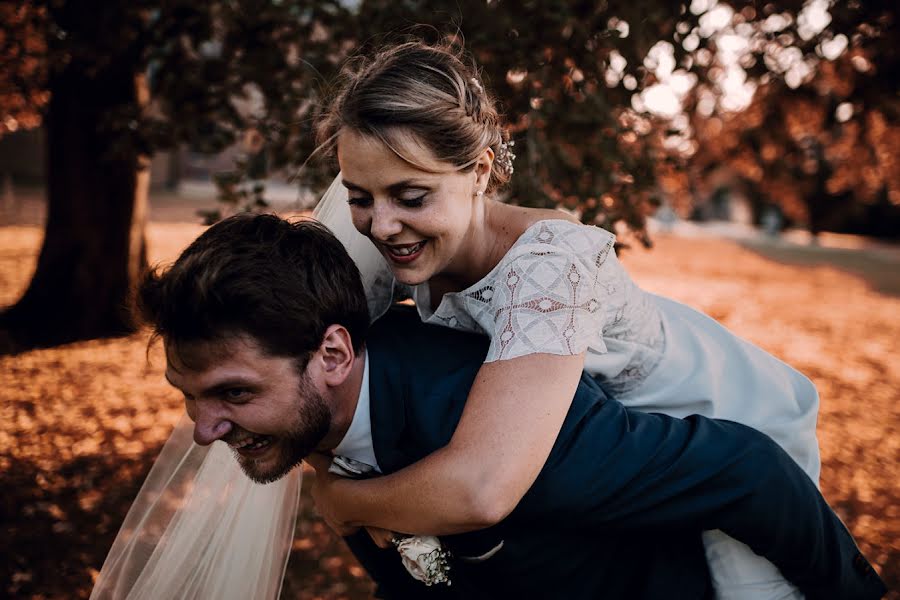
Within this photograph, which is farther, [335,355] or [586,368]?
[586,368]

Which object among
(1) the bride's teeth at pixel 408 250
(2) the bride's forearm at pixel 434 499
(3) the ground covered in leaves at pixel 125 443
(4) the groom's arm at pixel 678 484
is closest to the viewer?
(2) the bride's forearm at pixel 434 499

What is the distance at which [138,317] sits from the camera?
2.20 m

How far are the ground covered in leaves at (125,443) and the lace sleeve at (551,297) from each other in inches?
51.6

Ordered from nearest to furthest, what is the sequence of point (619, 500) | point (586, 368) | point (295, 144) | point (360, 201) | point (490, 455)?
1. point (490, 455)
2. point (619, 500)
3. point (360, 201)
4. point (586, 368)
5. point (295, 144)

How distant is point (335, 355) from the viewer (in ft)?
6.93

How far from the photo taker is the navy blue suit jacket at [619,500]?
1.96 meters


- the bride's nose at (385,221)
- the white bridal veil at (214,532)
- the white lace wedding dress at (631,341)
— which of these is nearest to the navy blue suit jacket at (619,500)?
the white lace wedding dress at (631,341)

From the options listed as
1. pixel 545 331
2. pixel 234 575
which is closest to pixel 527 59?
pixel 545 331

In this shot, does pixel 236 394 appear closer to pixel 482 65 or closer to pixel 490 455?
pixel 490 455

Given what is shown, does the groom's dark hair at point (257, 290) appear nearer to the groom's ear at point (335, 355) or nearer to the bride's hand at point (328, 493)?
the groom's ear at point (335, 355)

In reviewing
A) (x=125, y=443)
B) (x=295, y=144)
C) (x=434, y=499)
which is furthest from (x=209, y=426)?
(x=125, y=443)

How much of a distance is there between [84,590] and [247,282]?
2.73m

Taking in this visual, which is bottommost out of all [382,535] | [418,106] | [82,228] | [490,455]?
[82,228]

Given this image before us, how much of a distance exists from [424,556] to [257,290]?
87cm
